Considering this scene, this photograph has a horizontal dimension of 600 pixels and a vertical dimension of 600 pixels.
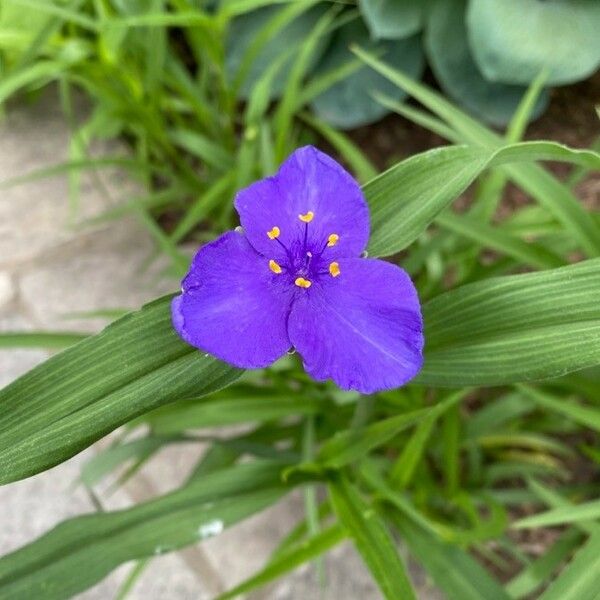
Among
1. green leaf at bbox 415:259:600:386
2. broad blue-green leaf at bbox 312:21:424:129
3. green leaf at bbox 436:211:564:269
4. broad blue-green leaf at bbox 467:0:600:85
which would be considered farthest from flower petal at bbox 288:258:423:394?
broad blue-green leaf at bbox 312:21:424:129

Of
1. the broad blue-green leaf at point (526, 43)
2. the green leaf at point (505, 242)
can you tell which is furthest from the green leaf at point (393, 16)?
the green leaf at point (505, 242)

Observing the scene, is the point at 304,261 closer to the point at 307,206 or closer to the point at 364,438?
the point at 307,206

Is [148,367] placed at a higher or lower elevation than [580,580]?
higher

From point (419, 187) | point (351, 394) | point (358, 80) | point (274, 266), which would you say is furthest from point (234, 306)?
point (358, 80)

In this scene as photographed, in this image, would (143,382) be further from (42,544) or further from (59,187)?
(59,187)

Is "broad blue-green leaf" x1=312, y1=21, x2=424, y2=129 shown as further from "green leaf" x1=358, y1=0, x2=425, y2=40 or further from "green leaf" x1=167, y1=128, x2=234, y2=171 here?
"green leaf" x1=167, y1=128, x2=234, y2=171

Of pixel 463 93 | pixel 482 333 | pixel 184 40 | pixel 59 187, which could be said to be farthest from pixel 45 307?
pixel 482 333

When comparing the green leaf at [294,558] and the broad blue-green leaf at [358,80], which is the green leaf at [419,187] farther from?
the broad blue-green leaf at [358,80]
